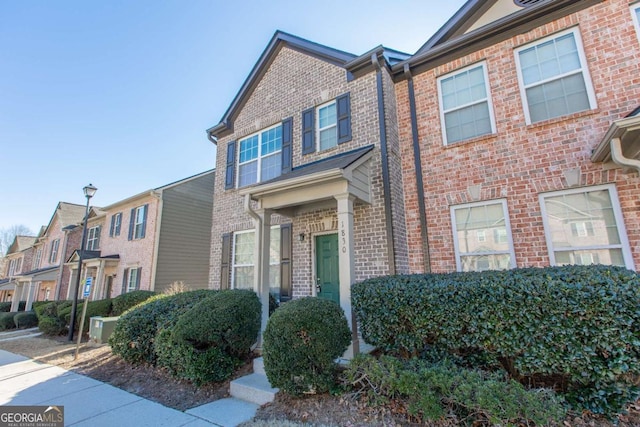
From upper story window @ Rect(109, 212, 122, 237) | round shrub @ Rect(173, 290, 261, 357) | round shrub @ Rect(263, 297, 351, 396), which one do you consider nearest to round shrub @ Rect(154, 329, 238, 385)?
round shrub @ Rect(173, 290, 261, 357)

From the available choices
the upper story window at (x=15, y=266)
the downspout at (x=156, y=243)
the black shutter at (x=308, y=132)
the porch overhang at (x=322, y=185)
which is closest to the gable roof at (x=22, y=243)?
the upper story window at (x=15, y=266)

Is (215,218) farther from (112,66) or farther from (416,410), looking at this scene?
→ (416,410)

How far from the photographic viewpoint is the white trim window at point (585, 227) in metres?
4.76

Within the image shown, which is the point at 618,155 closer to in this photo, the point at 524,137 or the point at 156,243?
the point at 524,137

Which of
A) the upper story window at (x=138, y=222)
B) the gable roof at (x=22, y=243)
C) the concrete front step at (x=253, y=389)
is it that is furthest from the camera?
the gable roof at (x=22, y=243)

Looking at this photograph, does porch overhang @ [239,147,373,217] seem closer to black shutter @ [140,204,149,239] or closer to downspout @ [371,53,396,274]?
downspout @ [371,53,396,274]

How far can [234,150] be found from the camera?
9.79 metres

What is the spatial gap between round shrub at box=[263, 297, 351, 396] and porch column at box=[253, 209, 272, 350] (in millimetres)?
1855

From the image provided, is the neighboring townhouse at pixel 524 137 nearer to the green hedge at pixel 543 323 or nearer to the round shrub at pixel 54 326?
→ the green hedge at pixel 543 323

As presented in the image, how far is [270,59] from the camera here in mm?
9344

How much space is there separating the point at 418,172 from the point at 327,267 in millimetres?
3065

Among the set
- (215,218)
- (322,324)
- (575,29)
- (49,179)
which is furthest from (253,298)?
(49,179)

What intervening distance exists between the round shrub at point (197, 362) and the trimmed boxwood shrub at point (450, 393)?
7.57 feet

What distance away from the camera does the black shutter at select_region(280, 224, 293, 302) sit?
739cm
